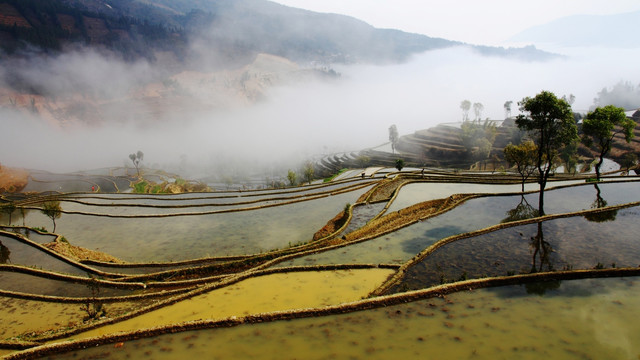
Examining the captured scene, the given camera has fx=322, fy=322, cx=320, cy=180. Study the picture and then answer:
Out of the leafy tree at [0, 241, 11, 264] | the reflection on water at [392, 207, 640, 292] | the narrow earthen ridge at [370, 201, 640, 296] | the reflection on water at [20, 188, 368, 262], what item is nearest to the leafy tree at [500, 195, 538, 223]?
the narrow earthen ridge at [370, 201, 640, 296]

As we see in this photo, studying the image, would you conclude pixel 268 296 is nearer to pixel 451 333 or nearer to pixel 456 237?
pixel 451 333

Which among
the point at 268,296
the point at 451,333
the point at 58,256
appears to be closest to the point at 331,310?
the point at 268,296

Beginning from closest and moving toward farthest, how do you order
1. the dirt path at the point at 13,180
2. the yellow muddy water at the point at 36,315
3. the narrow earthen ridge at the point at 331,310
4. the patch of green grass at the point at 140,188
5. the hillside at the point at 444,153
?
the narrow earthen ridge at the point at 331,310, the yellow muddy water at the point at 36,315, the patch of green grass at the point at 140,188, the dirt path at the point at 13,180, the hillside at the point at 444,153

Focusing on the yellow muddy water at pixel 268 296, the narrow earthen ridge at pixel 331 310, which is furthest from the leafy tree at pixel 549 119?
the yellow muddy water at pixel 268 296

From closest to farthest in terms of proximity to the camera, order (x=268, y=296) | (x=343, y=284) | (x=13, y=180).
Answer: (x=268, y=296)
(x=343, y=284)
(x=13, y=180)

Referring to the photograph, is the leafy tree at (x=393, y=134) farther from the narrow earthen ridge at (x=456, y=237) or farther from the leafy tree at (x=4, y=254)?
the leafy tree at (x=4, y=254)

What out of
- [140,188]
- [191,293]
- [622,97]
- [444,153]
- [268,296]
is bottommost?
[268,296]
